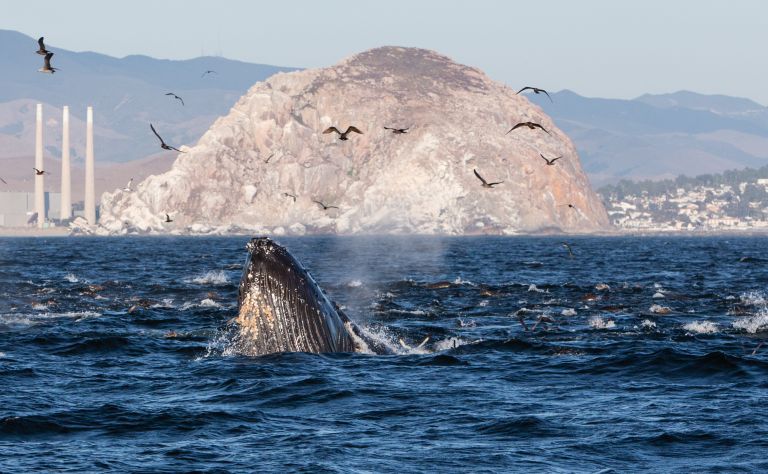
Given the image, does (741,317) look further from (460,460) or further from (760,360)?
(460,460)

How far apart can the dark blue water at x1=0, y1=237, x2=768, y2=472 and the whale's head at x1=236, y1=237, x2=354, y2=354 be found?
372 mm

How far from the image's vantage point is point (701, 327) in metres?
30.4

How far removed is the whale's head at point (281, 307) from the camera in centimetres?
1822

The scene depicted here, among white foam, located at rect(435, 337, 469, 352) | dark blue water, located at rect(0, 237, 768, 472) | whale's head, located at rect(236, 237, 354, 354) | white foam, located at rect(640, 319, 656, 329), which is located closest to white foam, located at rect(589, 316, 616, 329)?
dark blue water, located at rect(0, 237, 768, 472)

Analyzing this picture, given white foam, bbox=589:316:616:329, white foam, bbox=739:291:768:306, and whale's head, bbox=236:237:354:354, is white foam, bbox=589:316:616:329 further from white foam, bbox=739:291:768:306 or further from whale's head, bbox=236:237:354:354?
whale's head, bbox=236:237:354:354

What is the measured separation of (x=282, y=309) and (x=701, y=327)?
15.3 metres

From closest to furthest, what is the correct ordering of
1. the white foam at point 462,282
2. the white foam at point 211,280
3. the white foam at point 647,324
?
the white foam at point 647,324 → the white foam at point 211,280 → the white foam at point 462,282

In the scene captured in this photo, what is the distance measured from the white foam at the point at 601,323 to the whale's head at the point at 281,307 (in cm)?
1193

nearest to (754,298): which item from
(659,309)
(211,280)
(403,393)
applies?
(659,309)

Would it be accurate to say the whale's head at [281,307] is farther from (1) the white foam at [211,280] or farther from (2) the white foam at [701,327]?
(1) the white foam at [211,280]

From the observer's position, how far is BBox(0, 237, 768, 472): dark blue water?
14.9 metres

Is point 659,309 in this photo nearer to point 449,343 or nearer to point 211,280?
point 449,343

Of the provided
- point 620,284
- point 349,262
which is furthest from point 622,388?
point 349,262

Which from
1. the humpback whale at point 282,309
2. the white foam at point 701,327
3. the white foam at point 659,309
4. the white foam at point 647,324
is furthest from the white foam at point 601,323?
the humpback whale at point 282,309
